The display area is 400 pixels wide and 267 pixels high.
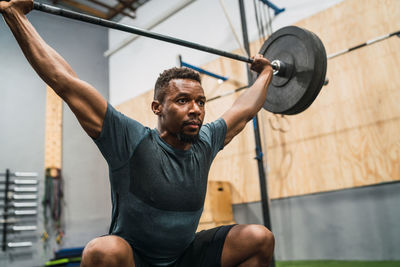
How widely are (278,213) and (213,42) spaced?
2.49 meters

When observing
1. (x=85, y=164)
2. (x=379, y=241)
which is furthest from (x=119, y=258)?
(x=85, y=164)

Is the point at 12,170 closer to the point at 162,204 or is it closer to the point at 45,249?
the point at 45,249

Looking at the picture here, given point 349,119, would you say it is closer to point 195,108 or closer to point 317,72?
point 317,72

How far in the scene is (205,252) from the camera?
151 centimetres

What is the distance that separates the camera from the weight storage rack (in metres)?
4.63

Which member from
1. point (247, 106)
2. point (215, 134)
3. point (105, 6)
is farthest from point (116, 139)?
point (105, 6)

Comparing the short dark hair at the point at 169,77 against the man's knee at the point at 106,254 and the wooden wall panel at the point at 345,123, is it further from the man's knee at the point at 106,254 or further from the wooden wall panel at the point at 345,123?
the wooden wall panel at the point at 345,123

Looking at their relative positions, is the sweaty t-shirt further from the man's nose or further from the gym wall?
the gym wall

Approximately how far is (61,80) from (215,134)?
2.56 feet

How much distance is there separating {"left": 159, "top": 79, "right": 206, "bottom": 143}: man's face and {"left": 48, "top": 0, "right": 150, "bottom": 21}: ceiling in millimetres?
4826

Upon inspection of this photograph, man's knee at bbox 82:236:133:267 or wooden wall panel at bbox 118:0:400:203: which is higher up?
wooden wall panel at bbox 118:0:400:203

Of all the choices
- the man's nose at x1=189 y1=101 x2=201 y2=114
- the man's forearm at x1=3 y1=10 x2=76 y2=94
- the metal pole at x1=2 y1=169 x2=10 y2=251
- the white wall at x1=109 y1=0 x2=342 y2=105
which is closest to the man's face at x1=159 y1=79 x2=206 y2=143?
the man's nose at x1=189 y1=101 x2=201 y2=114

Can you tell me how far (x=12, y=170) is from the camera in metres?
4.91

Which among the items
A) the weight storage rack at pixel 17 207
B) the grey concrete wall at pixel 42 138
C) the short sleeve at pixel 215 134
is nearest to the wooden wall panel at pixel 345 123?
the short sleeve at pixel 215 134
